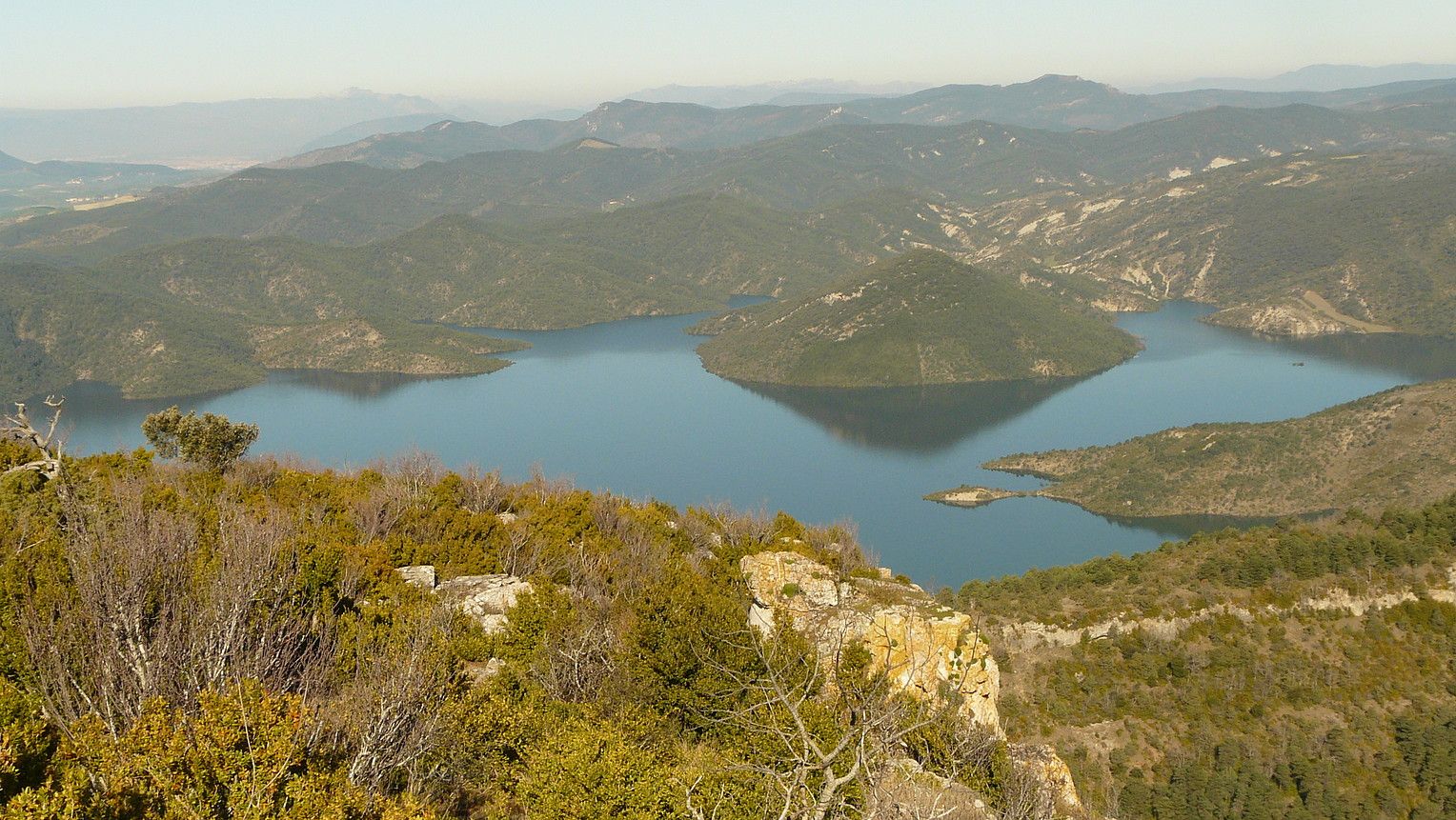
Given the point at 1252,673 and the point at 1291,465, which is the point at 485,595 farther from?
the point at 1291,465

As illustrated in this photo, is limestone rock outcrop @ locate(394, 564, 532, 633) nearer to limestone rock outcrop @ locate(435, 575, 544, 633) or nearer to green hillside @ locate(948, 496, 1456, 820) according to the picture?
limestone rock outcrop @ locate(435, 575, 544, 633)

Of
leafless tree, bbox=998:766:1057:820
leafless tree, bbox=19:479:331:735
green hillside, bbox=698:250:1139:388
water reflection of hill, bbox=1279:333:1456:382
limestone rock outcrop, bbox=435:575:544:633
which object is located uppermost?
leafless tree, bbox=19:479:331:735

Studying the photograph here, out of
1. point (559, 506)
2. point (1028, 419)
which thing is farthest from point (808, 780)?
point (1028, 419)

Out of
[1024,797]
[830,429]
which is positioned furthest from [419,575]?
[830,429]

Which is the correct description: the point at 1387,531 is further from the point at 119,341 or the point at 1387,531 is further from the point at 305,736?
the point at 119,341

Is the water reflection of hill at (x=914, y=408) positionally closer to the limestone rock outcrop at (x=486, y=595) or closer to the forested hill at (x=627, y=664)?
the forested hill at (x=627, y=664)

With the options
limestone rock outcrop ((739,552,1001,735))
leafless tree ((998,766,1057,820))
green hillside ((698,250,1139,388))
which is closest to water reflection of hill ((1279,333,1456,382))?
green hillside ((698,250,1139,388))
